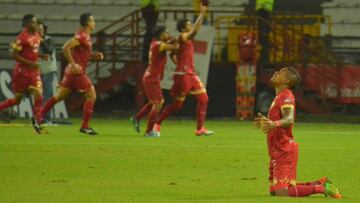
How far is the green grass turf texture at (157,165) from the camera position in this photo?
38.6 ft

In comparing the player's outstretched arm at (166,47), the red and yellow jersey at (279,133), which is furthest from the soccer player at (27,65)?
the red and yellow jersey at (279,133)

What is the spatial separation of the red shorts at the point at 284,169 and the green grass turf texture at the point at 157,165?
19cm

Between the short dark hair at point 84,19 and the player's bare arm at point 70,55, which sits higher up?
the short dark hair at point 84,19

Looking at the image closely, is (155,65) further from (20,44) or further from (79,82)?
(20,44)

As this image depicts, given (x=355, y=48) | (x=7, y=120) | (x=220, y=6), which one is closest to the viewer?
(x=7, y=120)

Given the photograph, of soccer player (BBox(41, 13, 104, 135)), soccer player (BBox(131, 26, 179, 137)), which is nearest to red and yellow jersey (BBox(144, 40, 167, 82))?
soccer player (BBox(131, 26, 179, 137))

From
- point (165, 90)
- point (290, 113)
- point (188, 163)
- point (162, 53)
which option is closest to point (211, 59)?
point (165, 90)

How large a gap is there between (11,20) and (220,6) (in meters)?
6.86

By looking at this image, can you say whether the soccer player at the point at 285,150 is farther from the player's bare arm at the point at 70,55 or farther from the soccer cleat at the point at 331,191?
the player's bare arm at the point at 70,55

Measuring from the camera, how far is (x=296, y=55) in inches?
1272

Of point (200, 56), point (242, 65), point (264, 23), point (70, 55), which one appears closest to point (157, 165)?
point (70, 55)

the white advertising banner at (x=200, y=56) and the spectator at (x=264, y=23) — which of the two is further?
the spectator at (x=264, y=23)

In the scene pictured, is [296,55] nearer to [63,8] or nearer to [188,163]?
[63,8]

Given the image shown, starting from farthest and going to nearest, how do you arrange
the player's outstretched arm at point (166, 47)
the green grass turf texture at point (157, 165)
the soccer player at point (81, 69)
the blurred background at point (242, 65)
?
1. the blurred background at point (242, 65)
2. the soccer player at point (81, 69)
3. the player's outstretched arm at point (166, 47)
4. the green grass turf texture at point (157, 165)
